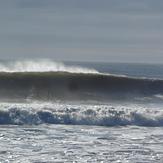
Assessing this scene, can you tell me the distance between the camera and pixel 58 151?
41.7 ft

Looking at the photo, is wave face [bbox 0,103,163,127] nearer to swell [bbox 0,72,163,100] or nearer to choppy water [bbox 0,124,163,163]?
choppy water [bbox 0,124,163,163]

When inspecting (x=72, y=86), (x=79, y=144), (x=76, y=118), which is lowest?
(x=79, y=144)

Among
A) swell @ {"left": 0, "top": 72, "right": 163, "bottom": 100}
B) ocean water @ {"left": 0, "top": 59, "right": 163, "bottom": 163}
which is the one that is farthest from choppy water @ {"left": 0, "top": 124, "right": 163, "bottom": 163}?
swell @ {"left": 0, "top": 72, "right": 163, "bottom": 100}

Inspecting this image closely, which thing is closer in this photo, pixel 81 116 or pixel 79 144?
pixel 79 144

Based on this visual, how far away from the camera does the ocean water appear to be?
1263 cm

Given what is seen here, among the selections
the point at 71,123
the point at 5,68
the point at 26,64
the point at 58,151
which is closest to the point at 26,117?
the point at 71,123

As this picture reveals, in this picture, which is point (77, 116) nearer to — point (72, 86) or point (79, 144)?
point (79, 144)

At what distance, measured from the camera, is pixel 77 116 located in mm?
18922

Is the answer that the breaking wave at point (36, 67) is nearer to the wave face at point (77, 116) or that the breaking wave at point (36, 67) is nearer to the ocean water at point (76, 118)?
the ocean water at point (76, 118)

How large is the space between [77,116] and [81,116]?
0.45 feet

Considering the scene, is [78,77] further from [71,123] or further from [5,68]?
[71,123]

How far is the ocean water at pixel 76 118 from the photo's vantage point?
41.4 ft

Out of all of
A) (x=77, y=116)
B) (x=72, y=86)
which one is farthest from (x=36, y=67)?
→ (x=77, y=116)

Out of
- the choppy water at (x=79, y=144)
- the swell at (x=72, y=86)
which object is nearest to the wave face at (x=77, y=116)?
the choppy water at (x=79, y=144)
